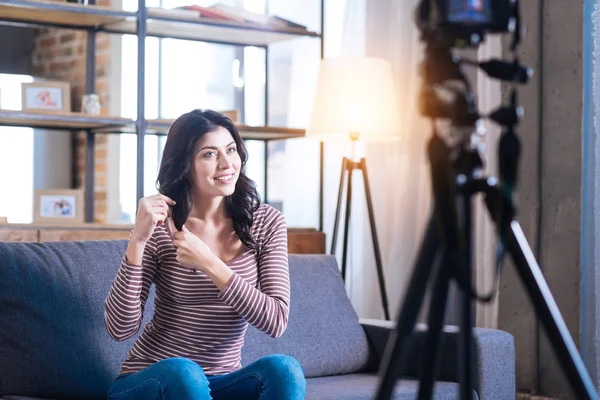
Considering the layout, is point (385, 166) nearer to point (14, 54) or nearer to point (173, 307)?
point (173, 307)

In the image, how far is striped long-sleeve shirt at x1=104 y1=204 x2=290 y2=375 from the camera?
7.44 ft

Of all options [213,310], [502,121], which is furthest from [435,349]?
[213,310]

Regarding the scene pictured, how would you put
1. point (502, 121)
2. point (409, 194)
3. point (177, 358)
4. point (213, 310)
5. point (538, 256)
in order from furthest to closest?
point (409, 194) → point (538, 256) → point (213, 310) → point (177, 358) → point (502, 121)

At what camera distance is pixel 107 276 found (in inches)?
102

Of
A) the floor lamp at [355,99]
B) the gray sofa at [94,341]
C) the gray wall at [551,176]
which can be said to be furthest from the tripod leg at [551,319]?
the gray wall at [551,176]

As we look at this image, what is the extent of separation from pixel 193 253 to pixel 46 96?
2028 millimetres

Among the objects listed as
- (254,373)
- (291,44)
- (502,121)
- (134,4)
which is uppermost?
(134,4)

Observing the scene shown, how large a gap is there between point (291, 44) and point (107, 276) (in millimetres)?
2351

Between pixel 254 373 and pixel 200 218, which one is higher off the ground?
pixel 200 218

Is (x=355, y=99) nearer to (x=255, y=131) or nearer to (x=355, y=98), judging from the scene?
(x=355, y=98)

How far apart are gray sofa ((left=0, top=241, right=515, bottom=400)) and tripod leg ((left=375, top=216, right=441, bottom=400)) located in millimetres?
1337

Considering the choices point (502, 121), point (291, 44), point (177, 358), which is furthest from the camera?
point (291, 44)

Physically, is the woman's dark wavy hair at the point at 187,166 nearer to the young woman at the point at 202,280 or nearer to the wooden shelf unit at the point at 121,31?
the young woman at the point at 202,280

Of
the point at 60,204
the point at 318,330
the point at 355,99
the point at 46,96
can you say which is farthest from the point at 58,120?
the point at 318,330
